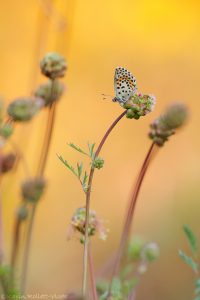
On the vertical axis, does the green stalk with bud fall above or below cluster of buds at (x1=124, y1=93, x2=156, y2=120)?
below

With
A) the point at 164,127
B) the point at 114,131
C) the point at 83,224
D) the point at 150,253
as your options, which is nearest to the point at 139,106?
the point at 164,127

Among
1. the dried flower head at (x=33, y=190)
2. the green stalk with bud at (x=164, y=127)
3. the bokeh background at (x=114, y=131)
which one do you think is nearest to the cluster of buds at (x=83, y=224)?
the green stalk with bud at (x=164, y=127)

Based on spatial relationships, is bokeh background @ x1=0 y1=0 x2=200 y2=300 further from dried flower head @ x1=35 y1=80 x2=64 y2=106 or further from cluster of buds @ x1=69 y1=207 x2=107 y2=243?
cluster of buds @ x1=69 y1=207 x2=107 y2=243

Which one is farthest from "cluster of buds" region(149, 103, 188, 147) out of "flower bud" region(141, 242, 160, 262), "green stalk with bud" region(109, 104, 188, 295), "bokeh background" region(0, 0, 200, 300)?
"bokeh background" region(0, 0, 200, 300)

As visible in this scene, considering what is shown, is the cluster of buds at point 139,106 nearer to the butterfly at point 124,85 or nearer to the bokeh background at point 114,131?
the butterfly at point 124,85

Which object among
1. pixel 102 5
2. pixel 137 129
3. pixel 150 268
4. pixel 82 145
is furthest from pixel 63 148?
pixel 102 5

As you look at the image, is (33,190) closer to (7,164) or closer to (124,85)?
(7,164)
